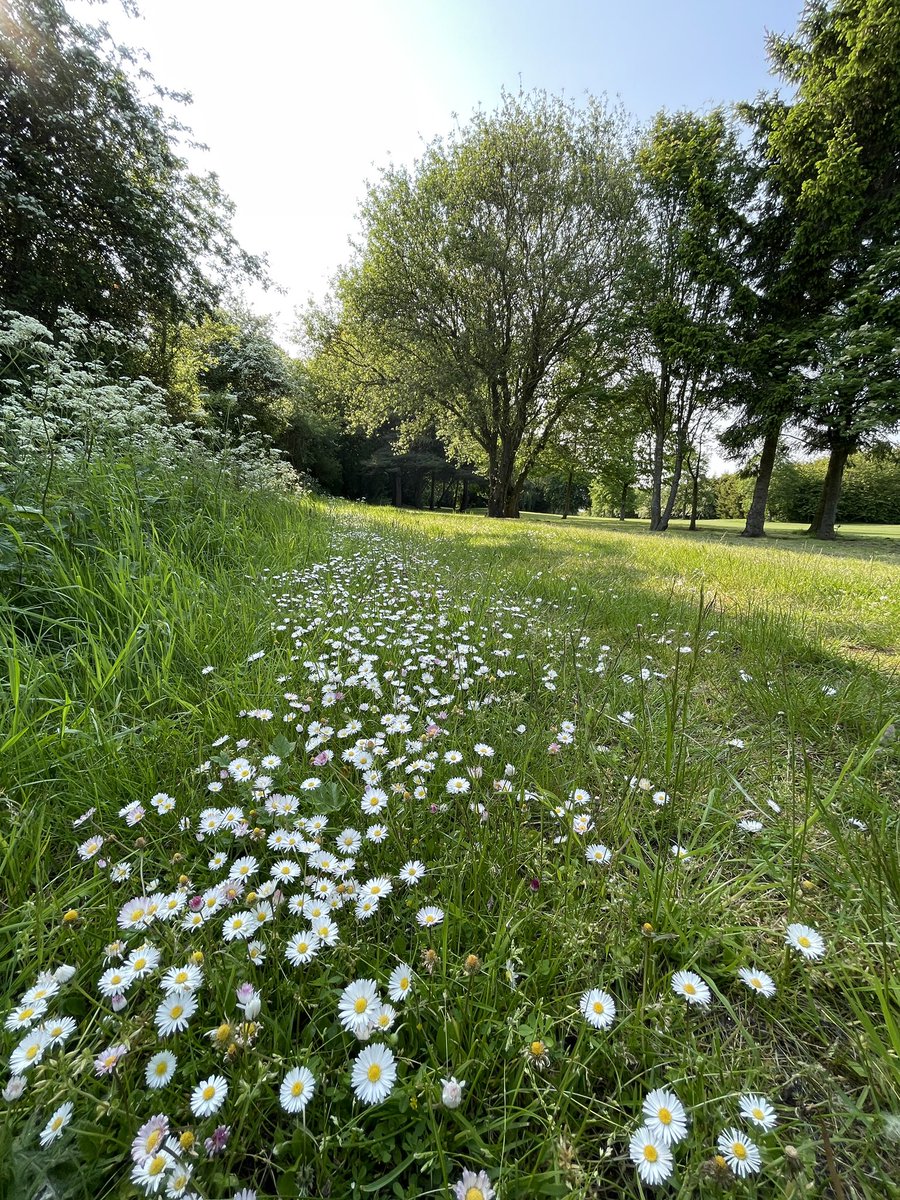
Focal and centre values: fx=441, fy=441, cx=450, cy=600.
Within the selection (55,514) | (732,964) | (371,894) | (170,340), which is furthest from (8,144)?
(732,964)

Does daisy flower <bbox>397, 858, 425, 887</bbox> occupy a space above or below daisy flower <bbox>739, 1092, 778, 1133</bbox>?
above

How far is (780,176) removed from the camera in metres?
15.8

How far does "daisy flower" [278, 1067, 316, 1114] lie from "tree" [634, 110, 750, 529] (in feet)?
72.3

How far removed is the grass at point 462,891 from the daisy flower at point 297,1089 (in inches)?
1.3

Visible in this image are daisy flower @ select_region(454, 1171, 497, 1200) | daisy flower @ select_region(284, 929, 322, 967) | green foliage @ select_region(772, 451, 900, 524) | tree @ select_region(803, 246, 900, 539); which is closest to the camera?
daisy flower @ select_region(454, 1171, 497, 1200)

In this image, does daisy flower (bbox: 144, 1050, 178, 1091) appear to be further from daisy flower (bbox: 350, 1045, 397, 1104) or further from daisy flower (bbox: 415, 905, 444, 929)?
daisy flower (bbox: 415, 905, 444, 929)

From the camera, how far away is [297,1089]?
2.47ft

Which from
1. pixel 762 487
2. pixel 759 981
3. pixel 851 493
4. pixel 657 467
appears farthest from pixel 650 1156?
pixel 851 493

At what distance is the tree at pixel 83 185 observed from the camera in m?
9.12

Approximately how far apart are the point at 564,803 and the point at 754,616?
2.75 meters

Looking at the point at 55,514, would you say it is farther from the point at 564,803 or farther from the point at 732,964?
the point at 732,964

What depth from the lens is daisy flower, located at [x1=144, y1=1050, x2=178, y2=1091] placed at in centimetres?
75

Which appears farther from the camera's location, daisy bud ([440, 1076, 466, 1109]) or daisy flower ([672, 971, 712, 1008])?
daisy flower ([672, 971, 712, 1008])

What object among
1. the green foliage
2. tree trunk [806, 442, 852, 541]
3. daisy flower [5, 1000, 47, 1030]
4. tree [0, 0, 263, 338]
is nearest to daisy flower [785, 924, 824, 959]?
daisy flower [5, 1000, 47, 1030]
